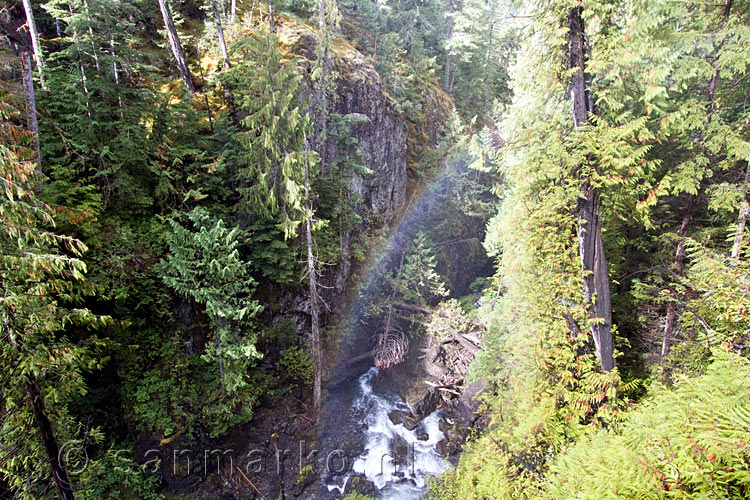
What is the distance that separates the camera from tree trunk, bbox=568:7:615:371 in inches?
218

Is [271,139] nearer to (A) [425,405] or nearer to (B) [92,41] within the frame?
(B) [92,41]

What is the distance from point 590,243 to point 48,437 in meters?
10.1

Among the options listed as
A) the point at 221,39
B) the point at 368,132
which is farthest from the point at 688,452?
the point at 368,132

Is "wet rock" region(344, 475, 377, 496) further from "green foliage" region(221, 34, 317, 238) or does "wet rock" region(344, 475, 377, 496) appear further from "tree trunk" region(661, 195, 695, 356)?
"tree trunk" region(661, 195, 695, 356)

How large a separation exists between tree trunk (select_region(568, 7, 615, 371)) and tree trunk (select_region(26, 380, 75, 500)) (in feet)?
30.7

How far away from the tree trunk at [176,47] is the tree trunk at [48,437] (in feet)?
48.9

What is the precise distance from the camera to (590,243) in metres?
5.75

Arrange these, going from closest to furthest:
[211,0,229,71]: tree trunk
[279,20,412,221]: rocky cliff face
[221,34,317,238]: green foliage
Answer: [221,34,317,238]: green foliage → [211,0,229,71]: tree trunk → [279,20,412,221]: rocky cliff face

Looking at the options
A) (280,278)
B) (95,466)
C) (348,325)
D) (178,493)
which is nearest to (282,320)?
(280,278)

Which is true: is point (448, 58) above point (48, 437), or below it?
above

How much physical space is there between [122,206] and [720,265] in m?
16.2

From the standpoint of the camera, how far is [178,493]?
1073 cm

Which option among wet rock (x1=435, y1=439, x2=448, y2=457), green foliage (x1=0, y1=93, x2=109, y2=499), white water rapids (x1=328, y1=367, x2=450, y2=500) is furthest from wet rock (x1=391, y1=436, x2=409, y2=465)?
green foliage (x1=0, y1=93, x2=109, y2=499)

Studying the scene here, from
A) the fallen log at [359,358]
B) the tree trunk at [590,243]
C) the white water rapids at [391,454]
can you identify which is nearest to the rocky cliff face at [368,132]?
the fallen log at [359,358]
